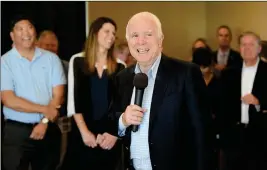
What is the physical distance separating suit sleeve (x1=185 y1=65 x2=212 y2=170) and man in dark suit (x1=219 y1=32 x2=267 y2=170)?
1.87 meters

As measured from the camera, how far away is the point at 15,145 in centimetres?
314

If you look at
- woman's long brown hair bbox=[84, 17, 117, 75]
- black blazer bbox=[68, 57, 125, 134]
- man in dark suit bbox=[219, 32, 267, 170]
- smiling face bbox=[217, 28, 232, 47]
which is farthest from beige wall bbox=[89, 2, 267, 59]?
black blazer bbox=[68, 57, 125, 134]

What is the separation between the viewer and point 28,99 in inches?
124

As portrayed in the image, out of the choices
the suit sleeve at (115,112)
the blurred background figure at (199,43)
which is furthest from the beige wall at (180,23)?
the suit sleeve at (115,112)

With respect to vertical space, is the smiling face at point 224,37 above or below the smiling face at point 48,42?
above

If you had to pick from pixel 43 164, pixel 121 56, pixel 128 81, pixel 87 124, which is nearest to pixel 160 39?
pixel 128 81

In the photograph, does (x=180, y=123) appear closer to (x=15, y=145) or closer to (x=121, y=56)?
(x=15, y=145)

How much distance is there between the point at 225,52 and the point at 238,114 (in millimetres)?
1215

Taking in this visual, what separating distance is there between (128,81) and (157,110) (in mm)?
268

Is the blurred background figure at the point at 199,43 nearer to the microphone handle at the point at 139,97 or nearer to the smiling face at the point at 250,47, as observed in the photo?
the smiling face at the point at 250,47

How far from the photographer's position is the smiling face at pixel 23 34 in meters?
3.18

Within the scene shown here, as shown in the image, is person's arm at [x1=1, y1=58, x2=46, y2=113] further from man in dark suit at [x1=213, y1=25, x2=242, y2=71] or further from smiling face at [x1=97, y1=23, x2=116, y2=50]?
man in dark suit at [x1=213, y1=25, x2=242, y2=71]

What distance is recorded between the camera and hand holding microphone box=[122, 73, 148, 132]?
5.66 ft

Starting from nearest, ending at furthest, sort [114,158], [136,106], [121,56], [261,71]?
[136,106] → [114,158] → [261,71] → [121,56]
